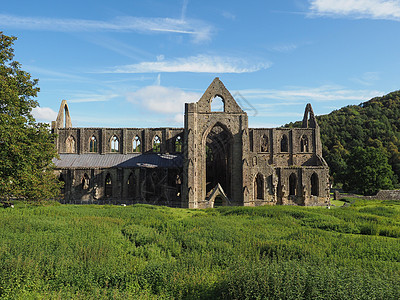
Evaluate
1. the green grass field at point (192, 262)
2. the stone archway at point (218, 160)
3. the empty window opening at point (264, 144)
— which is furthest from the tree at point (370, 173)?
the green grass field at point (192, 262)

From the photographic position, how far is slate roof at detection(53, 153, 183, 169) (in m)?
39.8

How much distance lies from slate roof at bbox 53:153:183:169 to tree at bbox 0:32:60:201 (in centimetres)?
1632

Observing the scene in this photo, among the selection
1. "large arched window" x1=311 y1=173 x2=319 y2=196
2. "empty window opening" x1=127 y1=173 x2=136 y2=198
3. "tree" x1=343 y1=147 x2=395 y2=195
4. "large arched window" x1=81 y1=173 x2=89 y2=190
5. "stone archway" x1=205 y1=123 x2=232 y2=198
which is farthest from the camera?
"tree" x1=343 y1=147 x2=395 y2=195

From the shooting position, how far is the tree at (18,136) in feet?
62.9

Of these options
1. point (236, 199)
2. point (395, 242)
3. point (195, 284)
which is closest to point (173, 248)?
point (195, 284)

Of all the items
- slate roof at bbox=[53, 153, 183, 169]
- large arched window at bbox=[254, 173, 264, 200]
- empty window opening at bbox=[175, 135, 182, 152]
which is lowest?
large arched window at bbox=[254, 173, 264, 200]

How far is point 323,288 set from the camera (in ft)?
26.9

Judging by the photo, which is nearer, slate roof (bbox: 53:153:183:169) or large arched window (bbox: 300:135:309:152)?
slate roof (bbox: 53:153:183:169)

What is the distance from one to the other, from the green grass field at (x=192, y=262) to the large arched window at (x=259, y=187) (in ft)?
64.2

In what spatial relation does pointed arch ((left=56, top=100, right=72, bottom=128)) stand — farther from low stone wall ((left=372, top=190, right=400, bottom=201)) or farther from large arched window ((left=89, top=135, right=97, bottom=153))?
low stone wall ((left=372, top=190, right=400, bottom=201))

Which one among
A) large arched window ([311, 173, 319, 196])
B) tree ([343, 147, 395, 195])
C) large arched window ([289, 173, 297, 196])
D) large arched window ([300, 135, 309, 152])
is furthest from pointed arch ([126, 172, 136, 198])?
tree ([343, 147, 395, 195])

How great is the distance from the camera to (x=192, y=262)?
37.4 feet

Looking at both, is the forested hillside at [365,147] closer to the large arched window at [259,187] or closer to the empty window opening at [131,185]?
the large arched window at [259,187]

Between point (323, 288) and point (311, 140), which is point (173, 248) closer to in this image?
point (323, 288)
